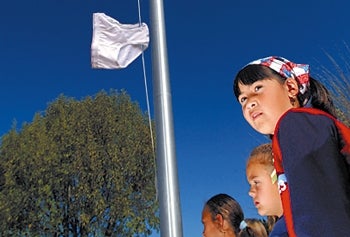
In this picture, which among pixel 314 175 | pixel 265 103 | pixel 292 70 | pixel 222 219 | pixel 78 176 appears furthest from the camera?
pixel 78 176

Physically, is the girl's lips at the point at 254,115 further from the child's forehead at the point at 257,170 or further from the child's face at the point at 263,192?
the child's forehead at the point at 257,170

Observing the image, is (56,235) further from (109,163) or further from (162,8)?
(162,8)

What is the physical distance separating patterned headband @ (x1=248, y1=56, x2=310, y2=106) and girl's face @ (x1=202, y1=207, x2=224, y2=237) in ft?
7.39

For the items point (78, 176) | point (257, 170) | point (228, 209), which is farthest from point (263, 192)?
point (78, 176)

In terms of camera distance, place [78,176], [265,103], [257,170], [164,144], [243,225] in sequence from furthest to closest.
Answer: [78,176] → [164,144] → [243,225] → [257,170] → [265,103]

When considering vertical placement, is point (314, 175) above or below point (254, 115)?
below

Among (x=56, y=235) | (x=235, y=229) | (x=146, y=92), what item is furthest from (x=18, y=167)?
(x=235, y=229)

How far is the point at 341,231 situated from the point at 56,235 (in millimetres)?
20683

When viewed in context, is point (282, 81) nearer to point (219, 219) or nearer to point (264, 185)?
point (264, 185)

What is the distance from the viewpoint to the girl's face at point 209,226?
151 inches

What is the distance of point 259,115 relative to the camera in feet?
5.39

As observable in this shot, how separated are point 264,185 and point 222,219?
1610mm

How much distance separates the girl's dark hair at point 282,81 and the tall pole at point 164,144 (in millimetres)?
3493

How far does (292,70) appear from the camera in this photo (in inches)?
69.2
